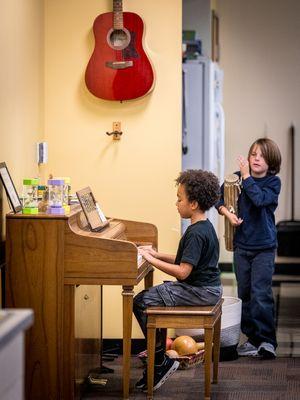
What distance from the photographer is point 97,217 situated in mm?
4773

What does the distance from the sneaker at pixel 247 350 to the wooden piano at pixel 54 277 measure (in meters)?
1.38

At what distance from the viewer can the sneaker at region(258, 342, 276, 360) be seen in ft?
18.0

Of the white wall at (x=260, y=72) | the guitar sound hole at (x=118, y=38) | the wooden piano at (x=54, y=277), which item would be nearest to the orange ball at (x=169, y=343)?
the wooden piano at (x=54, y=277)

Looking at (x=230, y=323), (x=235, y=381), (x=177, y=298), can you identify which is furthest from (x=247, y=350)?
(x=177, y=298)

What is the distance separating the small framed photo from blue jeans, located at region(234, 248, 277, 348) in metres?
1.64

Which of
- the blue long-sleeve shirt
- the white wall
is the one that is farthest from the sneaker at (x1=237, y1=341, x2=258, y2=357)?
the white wall

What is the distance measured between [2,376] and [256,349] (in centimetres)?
347

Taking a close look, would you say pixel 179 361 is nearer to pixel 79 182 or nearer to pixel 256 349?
pixel 256 349

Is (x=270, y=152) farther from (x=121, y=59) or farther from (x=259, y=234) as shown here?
(x=121, y=59)

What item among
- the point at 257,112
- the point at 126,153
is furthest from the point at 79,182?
the point at 257,112

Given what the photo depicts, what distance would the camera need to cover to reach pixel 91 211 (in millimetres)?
4711

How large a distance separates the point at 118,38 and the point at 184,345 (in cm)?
178

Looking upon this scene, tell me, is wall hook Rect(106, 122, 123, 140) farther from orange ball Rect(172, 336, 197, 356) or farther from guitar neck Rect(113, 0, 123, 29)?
orange ball Rect(172, 336, 197, 356)

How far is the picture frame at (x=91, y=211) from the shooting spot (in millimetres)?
4605
